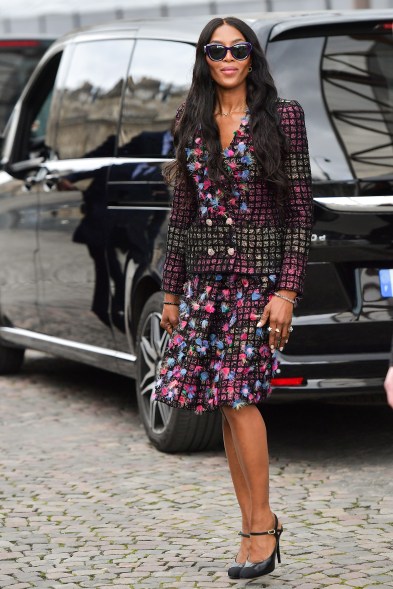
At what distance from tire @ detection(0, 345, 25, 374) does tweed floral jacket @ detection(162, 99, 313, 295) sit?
5320 mm

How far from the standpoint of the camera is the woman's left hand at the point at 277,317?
4.96 meters

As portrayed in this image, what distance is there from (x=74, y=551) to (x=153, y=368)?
200 cm

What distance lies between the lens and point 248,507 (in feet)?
16.8

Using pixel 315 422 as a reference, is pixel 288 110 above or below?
above

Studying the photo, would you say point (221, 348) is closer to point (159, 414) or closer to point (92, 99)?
point (159, 414)

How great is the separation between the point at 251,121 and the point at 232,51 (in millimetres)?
230

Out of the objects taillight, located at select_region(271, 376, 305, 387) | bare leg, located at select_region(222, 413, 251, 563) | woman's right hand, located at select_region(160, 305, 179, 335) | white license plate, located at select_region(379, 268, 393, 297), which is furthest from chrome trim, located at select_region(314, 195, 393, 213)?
bare leg, located at select_region(222, 413, 251, 563)

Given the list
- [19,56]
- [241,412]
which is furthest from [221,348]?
[19,56]

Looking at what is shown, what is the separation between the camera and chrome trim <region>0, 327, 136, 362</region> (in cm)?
799

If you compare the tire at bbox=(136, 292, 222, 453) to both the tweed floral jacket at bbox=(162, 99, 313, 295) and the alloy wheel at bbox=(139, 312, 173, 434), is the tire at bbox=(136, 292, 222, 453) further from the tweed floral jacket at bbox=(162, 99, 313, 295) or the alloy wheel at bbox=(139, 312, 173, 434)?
the tweed floral jacket at bbox=(162, 99, 313, 295)

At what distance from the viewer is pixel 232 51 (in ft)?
16.4

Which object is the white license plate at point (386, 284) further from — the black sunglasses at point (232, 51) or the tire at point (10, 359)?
the tire at point (10, 359)

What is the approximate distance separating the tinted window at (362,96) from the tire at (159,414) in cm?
126

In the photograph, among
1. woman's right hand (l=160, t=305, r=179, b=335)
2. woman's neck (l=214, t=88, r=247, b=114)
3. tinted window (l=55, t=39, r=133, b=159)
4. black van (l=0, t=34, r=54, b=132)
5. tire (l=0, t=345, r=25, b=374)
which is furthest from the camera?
black van (l=0, t=34, r=54, b=132)
